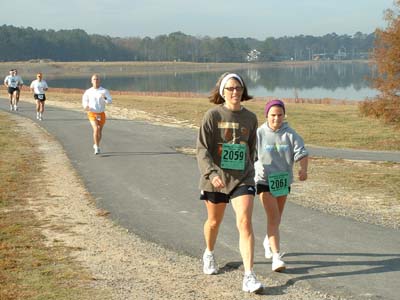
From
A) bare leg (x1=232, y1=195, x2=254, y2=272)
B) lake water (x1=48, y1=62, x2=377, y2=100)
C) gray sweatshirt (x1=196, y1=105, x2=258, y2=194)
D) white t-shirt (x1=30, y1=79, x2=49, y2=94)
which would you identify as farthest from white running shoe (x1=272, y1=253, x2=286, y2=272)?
white t-shirt (x1=30, y1=79, x2=49, y2=94)

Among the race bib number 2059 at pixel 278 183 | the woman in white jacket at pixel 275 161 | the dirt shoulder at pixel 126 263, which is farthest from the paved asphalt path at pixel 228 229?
the race bib number 2059 at pixel 278 183

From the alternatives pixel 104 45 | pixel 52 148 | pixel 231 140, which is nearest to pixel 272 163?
pixel 231 140

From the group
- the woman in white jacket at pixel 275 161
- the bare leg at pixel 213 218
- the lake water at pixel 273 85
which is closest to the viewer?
the bare leg at pixel 213 218

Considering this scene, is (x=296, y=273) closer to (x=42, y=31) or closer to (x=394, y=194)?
(x=394, y=194)

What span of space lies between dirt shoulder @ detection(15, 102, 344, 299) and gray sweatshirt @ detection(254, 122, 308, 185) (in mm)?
993

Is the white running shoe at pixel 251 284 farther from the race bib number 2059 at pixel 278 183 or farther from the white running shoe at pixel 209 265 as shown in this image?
the race bib number 2059 at pixel 278 183

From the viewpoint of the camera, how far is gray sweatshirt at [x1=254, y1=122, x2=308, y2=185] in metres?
5.66

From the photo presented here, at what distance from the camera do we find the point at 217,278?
544cm

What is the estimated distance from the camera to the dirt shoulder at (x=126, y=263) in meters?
5.07

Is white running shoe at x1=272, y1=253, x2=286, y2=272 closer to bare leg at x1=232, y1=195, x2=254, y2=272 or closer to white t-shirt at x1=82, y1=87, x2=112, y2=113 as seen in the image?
bare leg at x1=232, y1=195, x2=254, y2=272

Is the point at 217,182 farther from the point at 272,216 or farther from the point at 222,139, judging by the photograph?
the point at 272,216

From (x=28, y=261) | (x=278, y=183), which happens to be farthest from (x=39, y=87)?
(x=278, y=183)

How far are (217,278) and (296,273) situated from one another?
747 millimetres

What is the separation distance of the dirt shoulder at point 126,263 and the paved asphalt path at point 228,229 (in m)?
0.17
